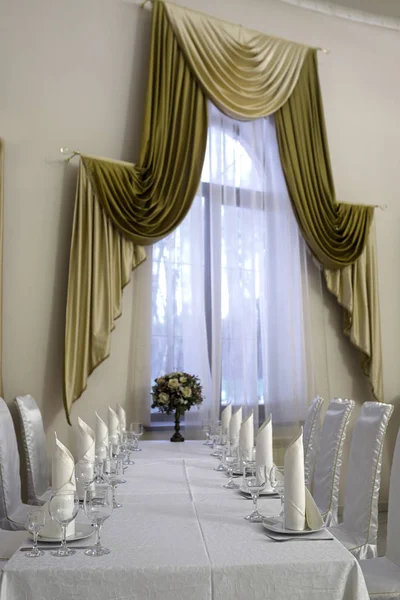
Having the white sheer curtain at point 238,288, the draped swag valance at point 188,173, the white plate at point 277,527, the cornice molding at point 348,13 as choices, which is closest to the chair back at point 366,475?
the white plate at point 277,527

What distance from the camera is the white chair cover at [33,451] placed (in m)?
3.62

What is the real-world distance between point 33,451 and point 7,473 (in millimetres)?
590

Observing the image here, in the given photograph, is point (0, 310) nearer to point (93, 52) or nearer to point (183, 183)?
point (183, 183)

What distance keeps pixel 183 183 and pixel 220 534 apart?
3.36 m

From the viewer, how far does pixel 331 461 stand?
3.25 metres

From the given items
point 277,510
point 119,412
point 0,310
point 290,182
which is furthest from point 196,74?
point 277,510

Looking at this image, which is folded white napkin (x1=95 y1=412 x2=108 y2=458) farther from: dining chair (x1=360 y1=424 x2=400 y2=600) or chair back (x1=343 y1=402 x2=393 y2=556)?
dining chair (x1=360 y1=424 x2=400 y2=600)

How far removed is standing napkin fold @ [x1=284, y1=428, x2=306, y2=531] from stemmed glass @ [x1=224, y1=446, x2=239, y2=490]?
0.62m

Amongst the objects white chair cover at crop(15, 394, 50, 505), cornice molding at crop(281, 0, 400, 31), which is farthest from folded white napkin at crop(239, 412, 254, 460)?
cornice molding at crop(281, 0, 400, 31)

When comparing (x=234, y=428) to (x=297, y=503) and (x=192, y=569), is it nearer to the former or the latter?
(x=297, y=503)

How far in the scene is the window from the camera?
4.79 m

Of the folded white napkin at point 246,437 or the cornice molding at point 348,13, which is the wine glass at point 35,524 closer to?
the folded white napkin at point 246,437

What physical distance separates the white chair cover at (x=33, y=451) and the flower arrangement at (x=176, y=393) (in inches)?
32.8

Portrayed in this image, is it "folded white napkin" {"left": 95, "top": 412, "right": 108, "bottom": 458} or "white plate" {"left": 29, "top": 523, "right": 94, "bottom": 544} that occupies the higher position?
"folded white napkin" {"left": 95, "top": 412, "right": 108, "bottom": 458}
